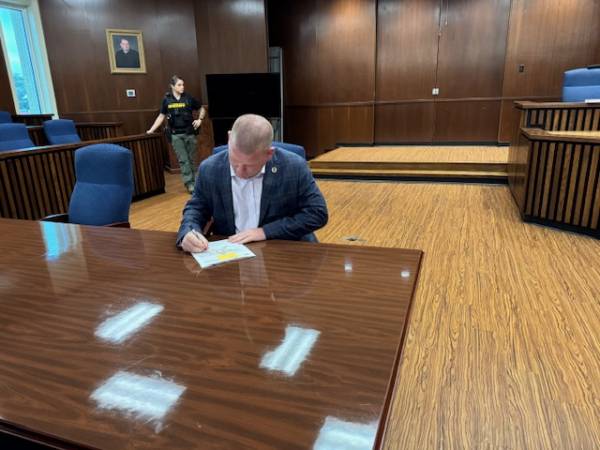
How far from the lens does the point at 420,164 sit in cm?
623

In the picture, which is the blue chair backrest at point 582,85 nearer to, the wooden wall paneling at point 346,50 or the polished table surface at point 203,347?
the wooden wall paneling at point 346,50

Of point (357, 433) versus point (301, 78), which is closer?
point (357, 433)

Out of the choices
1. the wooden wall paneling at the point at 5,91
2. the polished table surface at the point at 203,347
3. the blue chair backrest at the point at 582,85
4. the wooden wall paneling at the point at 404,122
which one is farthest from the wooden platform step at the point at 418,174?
the wooden wall paneling at the point at 5,91

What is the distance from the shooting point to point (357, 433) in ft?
2.17

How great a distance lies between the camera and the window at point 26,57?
22.4 ft

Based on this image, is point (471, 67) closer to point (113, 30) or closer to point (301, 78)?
point (301, 78)

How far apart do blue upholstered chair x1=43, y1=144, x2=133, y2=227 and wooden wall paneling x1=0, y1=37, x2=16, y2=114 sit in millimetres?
5897

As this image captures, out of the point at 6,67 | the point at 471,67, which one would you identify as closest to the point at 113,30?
the point at 6,67

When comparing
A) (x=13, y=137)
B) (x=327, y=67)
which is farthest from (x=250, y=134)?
(x=327, y=67)

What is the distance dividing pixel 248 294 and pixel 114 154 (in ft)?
5.26

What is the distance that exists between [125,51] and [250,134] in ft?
23.3

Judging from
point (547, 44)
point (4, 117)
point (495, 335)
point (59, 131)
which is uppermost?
point (547, 44)

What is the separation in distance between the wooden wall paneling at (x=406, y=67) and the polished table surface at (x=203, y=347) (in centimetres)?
710

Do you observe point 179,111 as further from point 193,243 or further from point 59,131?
point 193,243
